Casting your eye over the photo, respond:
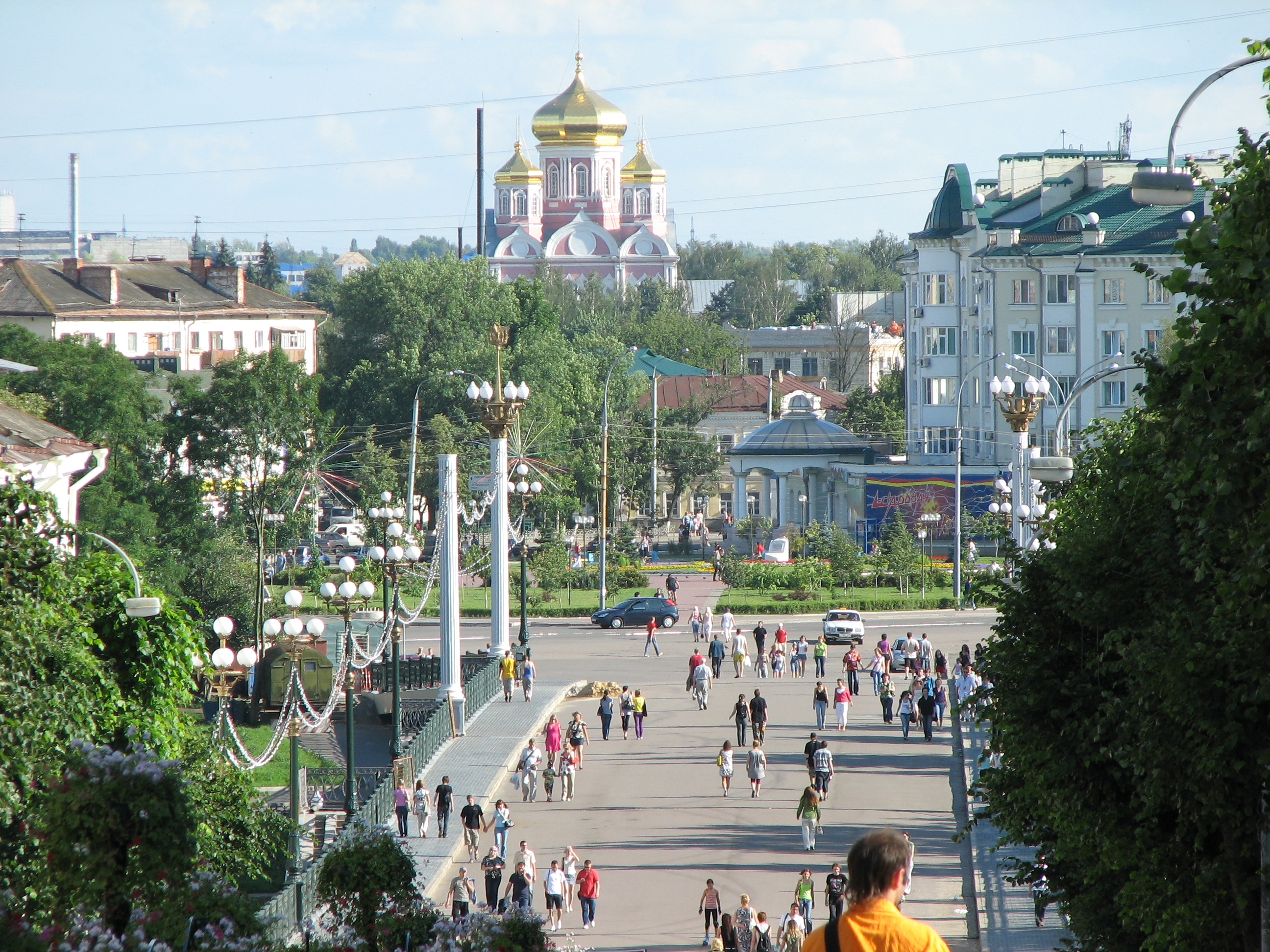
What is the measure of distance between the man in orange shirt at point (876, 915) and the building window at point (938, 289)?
204 ft

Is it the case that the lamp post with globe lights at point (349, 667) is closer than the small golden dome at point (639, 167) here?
Yes

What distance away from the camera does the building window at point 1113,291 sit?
56594 mm

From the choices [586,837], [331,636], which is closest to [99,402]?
[331,636]

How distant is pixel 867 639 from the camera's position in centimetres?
4341

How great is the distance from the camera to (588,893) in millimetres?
18609

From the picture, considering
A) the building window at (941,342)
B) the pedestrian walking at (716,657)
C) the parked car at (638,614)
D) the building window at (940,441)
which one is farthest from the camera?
the building window at (941,342)

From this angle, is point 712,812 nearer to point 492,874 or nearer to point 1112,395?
point 492,874

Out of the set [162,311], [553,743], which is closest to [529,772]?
[553,743]

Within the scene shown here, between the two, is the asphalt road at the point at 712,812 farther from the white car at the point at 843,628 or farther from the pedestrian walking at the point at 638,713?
the white car at the point at 843,628

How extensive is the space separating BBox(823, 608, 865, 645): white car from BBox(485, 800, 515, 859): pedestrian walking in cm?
2138

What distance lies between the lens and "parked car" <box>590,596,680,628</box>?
4641 cm

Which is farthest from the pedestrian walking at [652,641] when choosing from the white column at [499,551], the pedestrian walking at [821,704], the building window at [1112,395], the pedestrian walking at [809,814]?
the building window at [1112,395]

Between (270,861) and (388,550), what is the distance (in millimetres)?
8239

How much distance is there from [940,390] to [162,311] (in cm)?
3578
